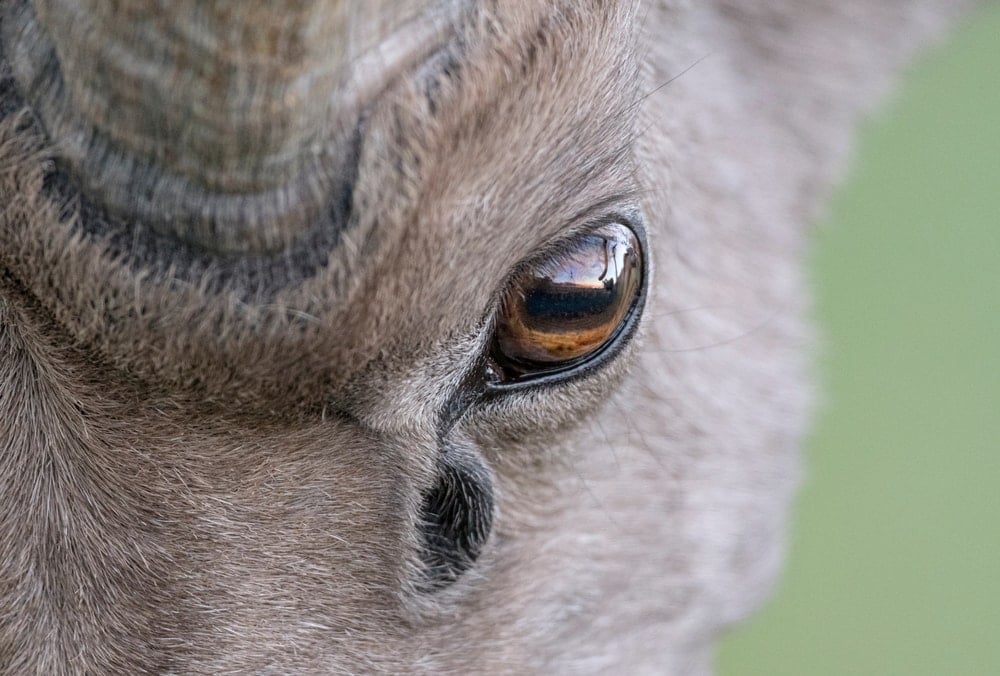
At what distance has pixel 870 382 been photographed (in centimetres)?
541

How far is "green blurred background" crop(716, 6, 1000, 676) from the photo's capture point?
16.6ft

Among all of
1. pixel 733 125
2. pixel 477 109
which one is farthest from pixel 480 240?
pixel 733 125

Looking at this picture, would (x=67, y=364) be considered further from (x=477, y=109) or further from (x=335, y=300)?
(x=477, y=109)

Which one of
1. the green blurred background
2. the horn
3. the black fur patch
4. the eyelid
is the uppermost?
the horn

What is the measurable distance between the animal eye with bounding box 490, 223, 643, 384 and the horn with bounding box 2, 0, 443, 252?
280 mm

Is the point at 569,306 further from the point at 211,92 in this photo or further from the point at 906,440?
the point at 906,440

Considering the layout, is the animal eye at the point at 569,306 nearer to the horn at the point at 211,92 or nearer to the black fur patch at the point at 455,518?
the black fur patch at the point at 455,518

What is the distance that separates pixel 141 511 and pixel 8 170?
0.31m

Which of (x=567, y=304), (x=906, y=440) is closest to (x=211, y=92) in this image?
(x=567, y=304)

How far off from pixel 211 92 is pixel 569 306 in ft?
1.45

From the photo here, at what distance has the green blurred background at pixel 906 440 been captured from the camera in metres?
5.05

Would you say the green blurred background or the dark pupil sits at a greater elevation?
the dark pupil

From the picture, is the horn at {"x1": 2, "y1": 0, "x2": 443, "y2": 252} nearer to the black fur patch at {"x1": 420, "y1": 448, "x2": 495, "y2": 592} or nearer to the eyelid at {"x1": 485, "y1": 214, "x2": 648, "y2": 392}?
the eyelid at {"x1": 485, "y1": 214, "x2": 648, "y2": 392}

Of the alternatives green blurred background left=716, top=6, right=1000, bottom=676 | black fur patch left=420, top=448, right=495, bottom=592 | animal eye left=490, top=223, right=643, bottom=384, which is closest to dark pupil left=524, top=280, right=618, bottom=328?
animal eye left=490, top=223, right=643, bottom=384
